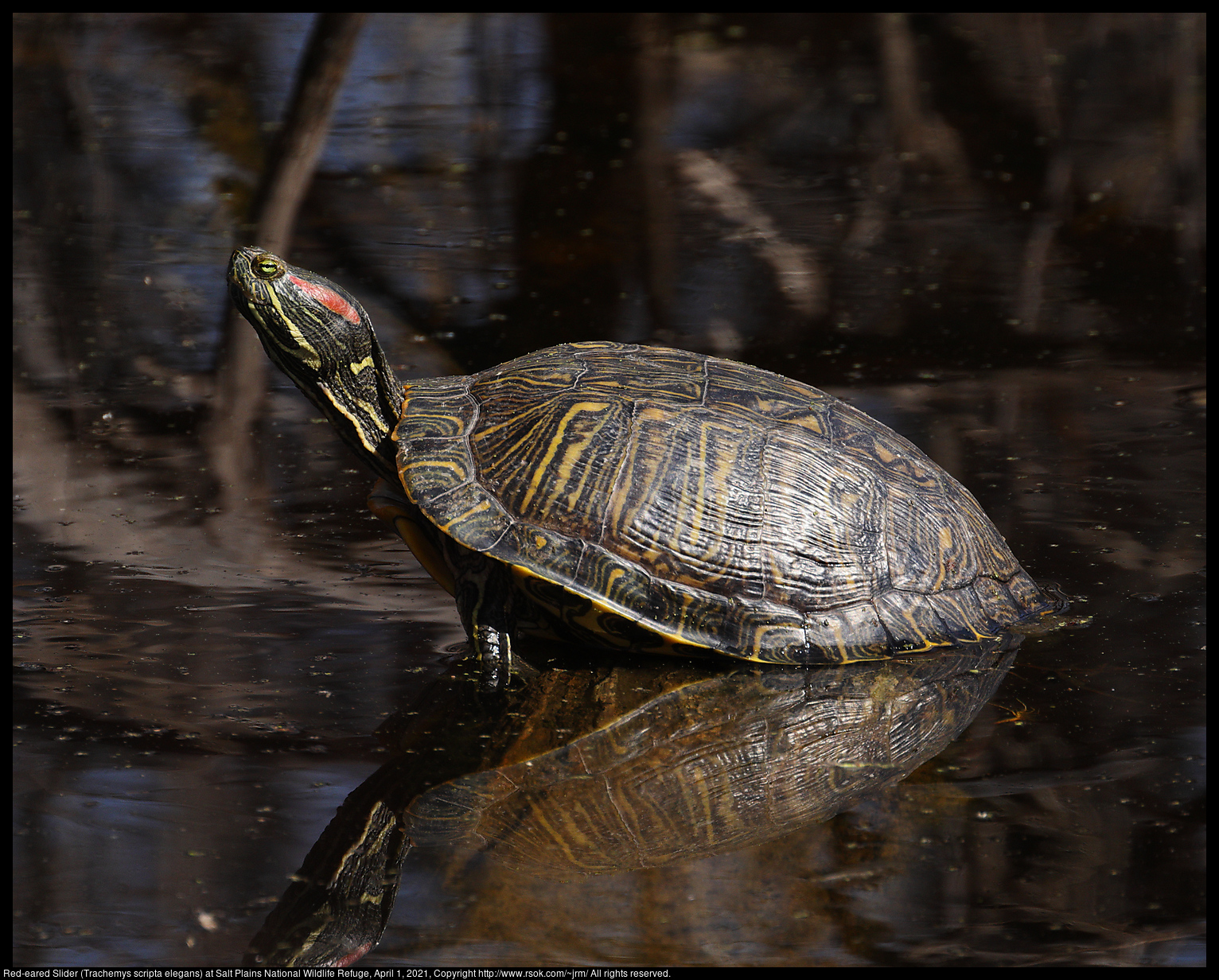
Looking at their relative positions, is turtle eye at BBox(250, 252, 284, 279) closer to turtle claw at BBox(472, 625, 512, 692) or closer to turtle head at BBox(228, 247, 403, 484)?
turtle head at BBox(228, 247, 403, 484)

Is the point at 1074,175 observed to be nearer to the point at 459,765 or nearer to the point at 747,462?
the point at 747,462

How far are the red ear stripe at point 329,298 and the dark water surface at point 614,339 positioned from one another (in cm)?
104

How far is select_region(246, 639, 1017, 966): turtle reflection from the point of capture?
9.83ft

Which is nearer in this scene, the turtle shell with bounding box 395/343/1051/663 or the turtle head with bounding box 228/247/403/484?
the turtle shell with bounding box 395/343/1051/663

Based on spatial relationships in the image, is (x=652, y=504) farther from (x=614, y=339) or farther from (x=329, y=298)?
(x=614, y=339)

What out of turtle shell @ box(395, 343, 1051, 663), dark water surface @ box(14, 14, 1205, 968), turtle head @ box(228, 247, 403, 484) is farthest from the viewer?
turtle head @ box(228, 247, 403, 484)

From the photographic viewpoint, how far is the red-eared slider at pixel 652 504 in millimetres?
3857

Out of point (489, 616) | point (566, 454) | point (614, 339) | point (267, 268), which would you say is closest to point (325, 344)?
point (267, 268)

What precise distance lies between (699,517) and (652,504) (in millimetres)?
157

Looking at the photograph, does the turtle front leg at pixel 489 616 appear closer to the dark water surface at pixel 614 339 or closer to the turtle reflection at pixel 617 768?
the turtle reflection at pixel 617 768

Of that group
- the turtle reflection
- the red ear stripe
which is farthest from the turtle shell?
the red ear stripe

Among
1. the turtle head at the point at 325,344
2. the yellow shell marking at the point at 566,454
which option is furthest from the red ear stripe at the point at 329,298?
the yellow shell marking at the point at 566,454

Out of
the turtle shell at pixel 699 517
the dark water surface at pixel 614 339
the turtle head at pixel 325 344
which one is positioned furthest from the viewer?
the turtle head at pixel 325 344

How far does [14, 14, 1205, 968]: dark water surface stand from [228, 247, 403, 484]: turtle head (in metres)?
0.68
